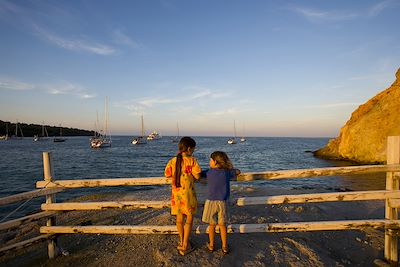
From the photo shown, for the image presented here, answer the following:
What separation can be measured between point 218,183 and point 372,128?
117 feet

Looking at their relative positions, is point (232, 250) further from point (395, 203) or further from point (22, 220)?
point (22, 220)

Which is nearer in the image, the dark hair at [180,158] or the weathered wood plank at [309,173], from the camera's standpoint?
the dark hair at [180,158]

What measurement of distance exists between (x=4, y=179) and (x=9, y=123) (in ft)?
543

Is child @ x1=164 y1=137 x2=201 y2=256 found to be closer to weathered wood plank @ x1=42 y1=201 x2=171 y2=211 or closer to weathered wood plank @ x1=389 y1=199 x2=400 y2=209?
weathered wood plank @ x1=42 y1=201 x2=171 y2=211

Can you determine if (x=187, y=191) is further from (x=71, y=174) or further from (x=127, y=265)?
(x=71, y=174)

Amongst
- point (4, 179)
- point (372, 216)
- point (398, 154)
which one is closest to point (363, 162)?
point (372, 216)

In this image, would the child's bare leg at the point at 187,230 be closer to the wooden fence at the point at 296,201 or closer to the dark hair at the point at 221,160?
the wooden fence at the point at 296,201

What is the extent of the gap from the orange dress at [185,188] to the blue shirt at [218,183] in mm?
239

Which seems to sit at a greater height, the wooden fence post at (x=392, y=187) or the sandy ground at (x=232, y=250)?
the wooden fence post at (x=392, y=187)

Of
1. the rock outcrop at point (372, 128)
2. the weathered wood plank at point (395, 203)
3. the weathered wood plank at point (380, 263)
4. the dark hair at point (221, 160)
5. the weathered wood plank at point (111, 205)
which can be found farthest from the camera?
the rock outcrop at point (372, 128)

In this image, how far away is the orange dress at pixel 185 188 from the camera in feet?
14.1

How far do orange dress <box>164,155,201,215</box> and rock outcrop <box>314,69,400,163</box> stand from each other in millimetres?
33808

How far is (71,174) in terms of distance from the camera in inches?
1096

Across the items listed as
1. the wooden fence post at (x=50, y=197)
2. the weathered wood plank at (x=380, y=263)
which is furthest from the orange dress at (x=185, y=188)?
the weathered wood plank at (x=380, y=263)
